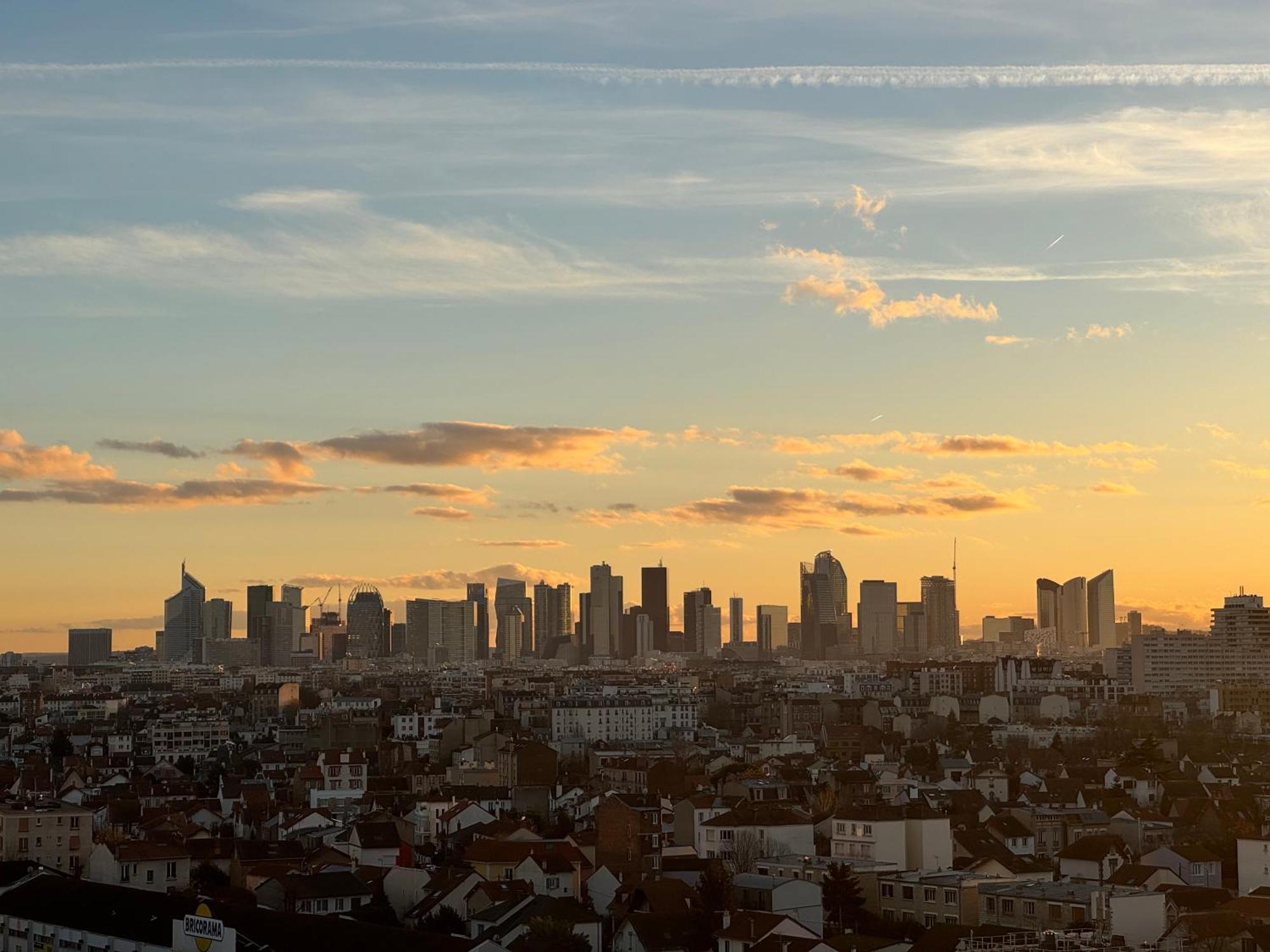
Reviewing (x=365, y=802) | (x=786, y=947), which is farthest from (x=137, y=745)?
(x=786, y=947)

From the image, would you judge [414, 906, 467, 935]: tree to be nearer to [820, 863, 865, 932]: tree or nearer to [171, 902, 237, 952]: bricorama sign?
[171, 902, 237, 952]: bricorama sign

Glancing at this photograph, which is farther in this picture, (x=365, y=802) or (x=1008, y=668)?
(x=1008, y=668)

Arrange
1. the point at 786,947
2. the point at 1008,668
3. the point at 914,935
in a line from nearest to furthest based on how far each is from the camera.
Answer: the point at 786,947 < the point at 914,935 < the point at 1008,668

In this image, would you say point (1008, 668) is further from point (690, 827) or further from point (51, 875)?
point (51, 875)

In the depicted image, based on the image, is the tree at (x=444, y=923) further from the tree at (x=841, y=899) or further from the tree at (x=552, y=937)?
the tree at (x=841, y=899)

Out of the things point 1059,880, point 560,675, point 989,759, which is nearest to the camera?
point 1059,880

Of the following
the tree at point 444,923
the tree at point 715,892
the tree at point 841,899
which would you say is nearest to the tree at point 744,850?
the tree at point 715,892
